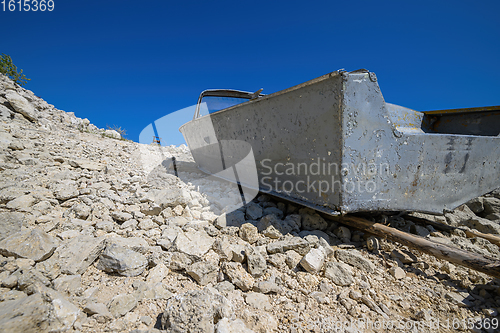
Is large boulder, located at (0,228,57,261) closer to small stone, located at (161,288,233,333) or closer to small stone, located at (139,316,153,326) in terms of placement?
small stone, located at (139,316,153,326)

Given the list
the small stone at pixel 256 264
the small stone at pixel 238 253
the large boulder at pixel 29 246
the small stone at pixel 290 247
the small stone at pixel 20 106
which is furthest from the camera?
the small stone at pixel 20 106

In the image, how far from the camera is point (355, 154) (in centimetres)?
186

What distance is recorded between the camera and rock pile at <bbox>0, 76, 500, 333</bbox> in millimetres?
1257

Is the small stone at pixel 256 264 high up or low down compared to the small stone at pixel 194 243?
down

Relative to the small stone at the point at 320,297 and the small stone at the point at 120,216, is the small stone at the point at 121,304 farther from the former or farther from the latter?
the small stone at the point at 320,297

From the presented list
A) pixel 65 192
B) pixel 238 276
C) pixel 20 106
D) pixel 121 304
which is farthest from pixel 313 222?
pixel 20 106

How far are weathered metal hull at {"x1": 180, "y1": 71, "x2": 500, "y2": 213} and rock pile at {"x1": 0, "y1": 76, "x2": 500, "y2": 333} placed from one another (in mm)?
427

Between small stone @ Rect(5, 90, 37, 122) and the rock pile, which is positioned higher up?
small stone @ Rect(5, 90, 37, 122)

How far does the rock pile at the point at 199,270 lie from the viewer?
4.12ft

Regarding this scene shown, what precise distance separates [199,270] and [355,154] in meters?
1.62

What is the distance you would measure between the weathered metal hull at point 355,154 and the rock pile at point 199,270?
1.40 feet

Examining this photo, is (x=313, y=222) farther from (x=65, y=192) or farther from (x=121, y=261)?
(x=65, y=192)

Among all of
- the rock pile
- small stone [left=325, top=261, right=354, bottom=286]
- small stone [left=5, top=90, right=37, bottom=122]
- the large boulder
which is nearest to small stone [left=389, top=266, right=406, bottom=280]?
the rock pile

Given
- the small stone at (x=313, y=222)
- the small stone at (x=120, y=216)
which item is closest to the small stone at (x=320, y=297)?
the small stone at (x=313, y=222)
